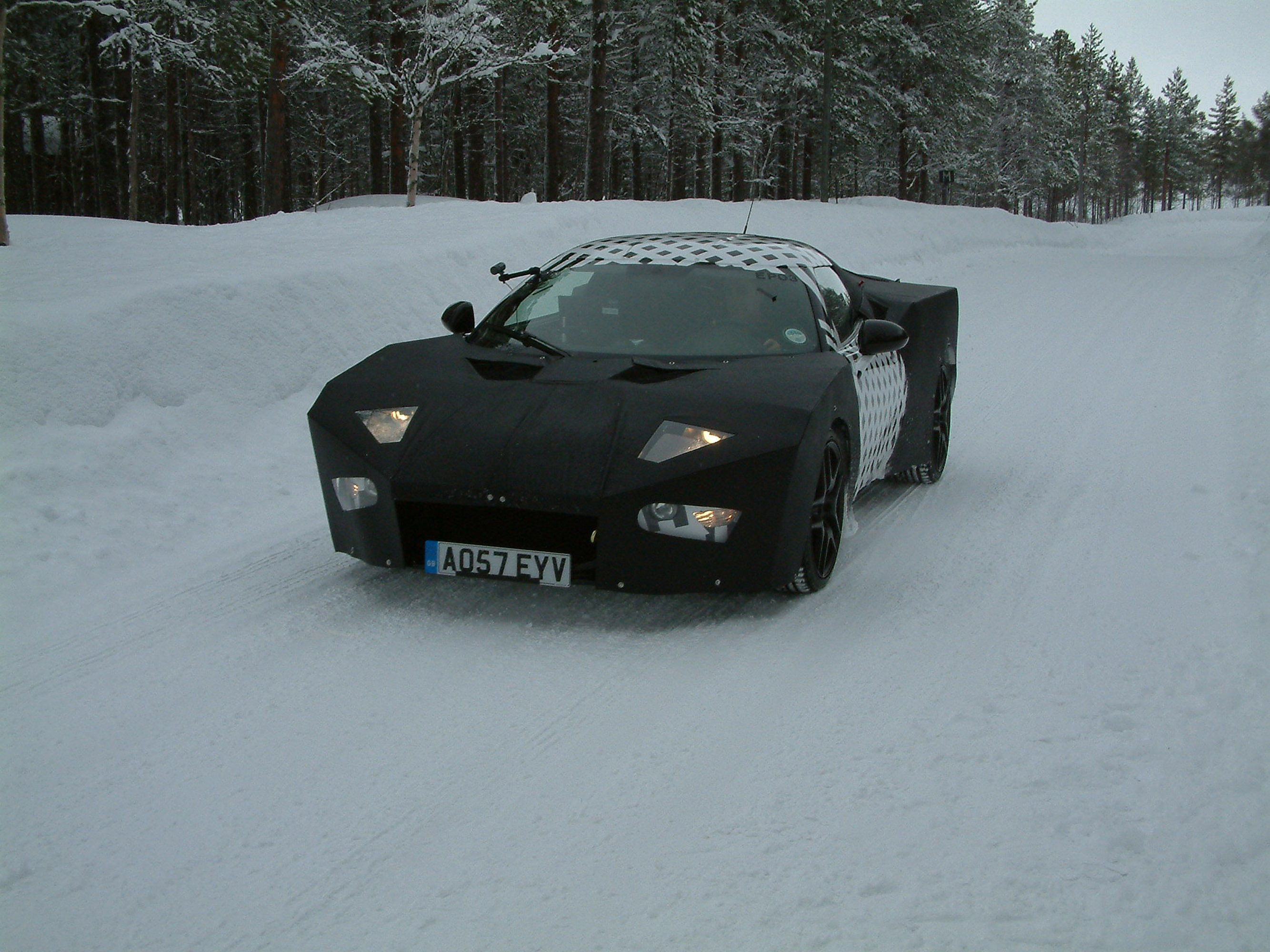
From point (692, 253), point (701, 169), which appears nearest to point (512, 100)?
point (701, 169)

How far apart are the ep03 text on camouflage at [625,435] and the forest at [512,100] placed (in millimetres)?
7965

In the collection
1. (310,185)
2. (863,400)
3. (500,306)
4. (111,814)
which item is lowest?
(111,814)

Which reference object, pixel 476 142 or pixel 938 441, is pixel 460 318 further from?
pixel 476 142

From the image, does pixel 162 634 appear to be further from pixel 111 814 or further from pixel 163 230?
pixel 163 230

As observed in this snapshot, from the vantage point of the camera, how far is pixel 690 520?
12.3 feet

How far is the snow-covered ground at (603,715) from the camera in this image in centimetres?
229

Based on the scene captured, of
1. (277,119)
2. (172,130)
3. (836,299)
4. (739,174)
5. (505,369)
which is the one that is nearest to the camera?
(505,369)

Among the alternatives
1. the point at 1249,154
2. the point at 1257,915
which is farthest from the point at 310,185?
the point at 1249,154

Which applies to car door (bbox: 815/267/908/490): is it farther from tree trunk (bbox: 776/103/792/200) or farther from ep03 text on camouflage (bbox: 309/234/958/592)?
tree trunk (bbox: 776/103/792/200)

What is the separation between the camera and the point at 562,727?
313 cm

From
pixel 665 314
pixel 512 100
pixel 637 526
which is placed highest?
pixel 512 100

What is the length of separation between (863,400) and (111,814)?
3523 mm

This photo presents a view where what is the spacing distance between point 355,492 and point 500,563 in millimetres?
670

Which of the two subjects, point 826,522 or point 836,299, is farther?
point 836,299
